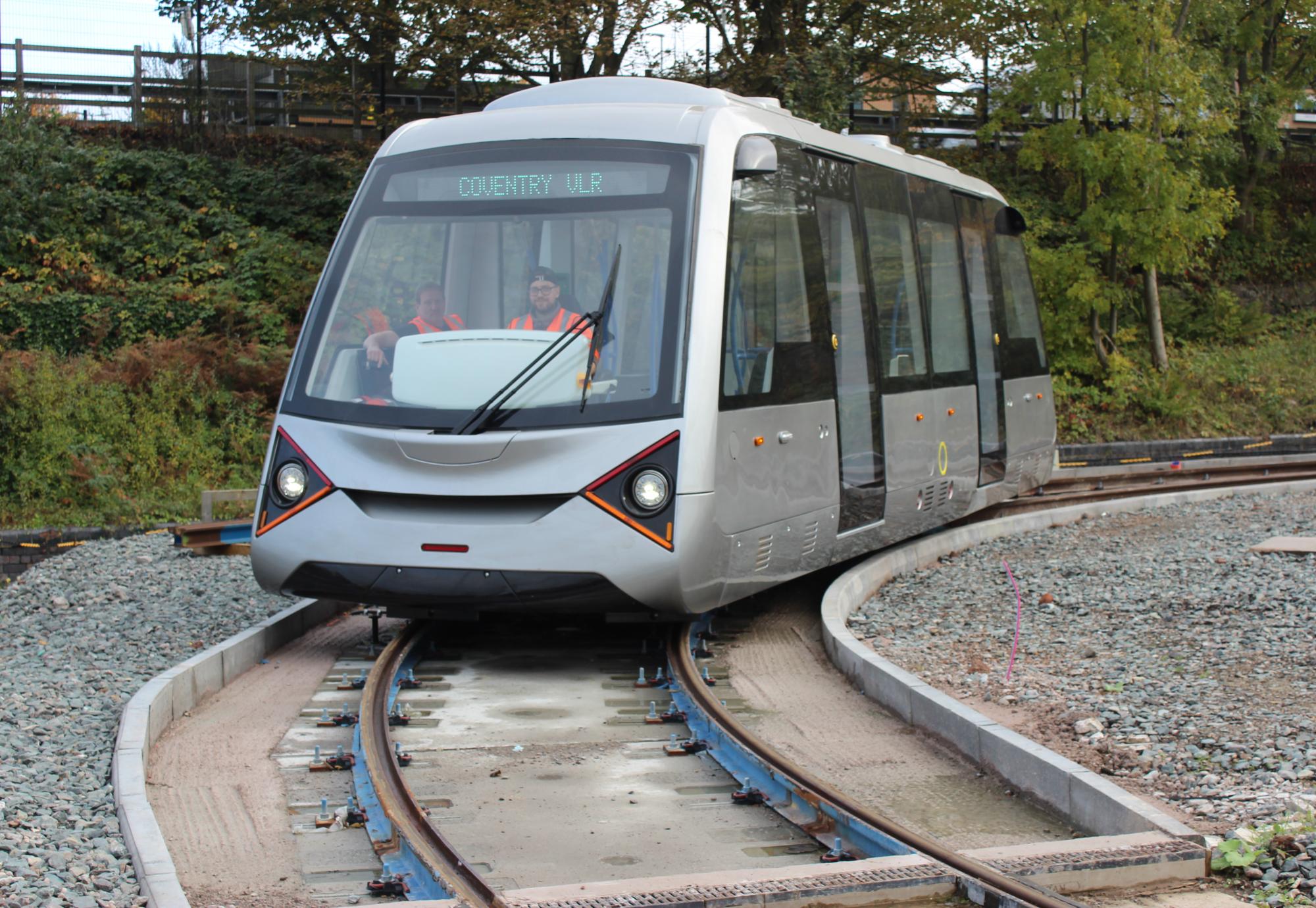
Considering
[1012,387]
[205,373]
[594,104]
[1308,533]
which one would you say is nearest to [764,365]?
[594,104]

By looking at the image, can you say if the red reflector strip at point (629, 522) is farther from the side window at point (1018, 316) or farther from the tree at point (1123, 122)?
the tree at point (1123, 122)

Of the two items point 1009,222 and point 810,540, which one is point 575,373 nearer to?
point 810,540

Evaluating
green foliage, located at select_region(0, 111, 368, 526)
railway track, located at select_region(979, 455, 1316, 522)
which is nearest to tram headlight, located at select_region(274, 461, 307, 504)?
green foliage, located at select_region(0, 111, 368, 526)

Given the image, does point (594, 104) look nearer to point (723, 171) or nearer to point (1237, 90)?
point (723, 171)

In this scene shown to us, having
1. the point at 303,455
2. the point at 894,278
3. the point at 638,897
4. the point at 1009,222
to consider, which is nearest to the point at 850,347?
the point at 894,278

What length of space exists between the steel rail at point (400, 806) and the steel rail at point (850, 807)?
136 cm

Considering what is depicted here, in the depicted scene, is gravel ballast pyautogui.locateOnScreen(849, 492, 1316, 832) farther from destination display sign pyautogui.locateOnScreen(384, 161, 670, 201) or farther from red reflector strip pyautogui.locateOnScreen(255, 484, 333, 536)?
red reflector strip pyautogui.locateOnScreen(255, 484, 333, 536)

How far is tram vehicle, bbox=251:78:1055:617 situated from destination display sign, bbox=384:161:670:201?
2 cm

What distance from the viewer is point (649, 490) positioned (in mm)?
7906

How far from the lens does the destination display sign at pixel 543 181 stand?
863 centimetres

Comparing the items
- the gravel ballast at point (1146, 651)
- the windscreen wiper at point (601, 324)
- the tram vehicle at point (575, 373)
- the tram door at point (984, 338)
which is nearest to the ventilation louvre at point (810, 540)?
the tram vehicle at point (575, 373)

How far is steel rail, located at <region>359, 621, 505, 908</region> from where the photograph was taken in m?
4.64

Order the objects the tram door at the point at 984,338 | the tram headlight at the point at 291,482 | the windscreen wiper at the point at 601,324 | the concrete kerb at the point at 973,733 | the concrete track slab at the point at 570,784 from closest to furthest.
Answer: the concrete track slab at the point at 570,784 < the concrete kerb at the point at 973,733 < the windscreen wiper at the point at 601,324 < the tram headlight at the point at 291,482 < the tram door at the point at 984,338

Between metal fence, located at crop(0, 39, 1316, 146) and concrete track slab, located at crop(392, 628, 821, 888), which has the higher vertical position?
metal fence, located at crop(0, 39, 1316, 146)
